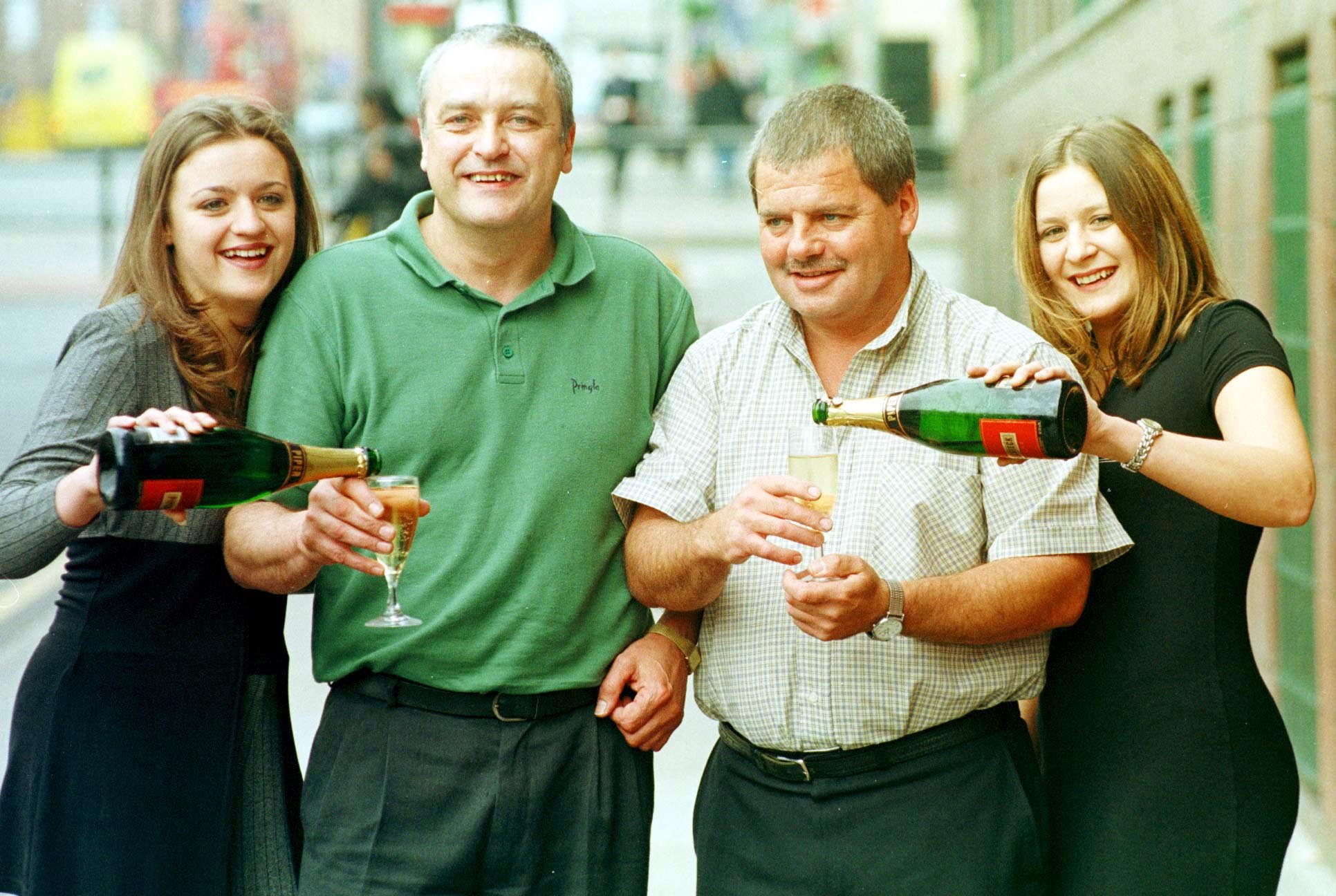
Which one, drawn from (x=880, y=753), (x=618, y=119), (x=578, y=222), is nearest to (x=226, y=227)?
(x=880, y=753)

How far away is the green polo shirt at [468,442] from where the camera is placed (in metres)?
2.79

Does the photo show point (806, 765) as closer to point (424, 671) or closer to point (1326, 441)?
point (424, 671)

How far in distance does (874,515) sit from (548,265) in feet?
2.71

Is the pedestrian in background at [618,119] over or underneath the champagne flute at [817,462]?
over

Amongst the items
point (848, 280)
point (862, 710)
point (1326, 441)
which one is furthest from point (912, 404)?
point (1326, 441)

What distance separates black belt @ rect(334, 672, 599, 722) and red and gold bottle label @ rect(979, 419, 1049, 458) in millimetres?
951

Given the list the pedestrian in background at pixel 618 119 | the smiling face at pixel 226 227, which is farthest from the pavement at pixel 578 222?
the smiling face at pixel 226 227

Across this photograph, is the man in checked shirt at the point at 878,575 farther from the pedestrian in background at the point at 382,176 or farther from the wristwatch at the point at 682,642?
the pedestrian in background at the point at 382,176

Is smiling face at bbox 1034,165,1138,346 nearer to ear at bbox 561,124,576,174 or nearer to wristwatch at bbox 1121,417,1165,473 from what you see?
wristwatch at bbox 1121,417,1165,473

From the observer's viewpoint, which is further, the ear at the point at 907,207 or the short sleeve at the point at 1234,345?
the ear at the point at 907,207

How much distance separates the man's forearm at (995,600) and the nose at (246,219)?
1.39m

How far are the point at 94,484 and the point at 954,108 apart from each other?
2144cm

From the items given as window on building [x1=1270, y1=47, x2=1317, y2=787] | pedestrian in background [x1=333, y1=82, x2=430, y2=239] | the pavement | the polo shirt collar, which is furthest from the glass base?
pedestrian in background [x1=333, y1=82, x2=430, y2=239]

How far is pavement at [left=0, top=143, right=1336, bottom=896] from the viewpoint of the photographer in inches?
252
